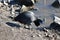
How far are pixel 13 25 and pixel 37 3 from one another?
4328 mm

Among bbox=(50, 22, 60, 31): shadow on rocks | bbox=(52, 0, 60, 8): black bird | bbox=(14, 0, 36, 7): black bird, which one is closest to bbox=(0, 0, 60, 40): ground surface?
bbox=(50, 22, 60, 31): shadow on rocks

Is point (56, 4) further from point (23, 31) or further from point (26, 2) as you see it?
point (23, 31)

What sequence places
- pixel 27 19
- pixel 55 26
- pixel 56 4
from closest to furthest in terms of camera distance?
pixel 55 26 < pixel 27 19 < pixel 56 4

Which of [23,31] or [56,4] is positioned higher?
[23,31]

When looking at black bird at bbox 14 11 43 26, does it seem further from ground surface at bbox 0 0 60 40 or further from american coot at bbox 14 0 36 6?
american coot at bbox 14 0 36 6

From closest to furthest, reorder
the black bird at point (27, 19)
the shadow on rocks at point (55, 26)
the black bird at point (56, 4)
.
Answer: the shadow on rocks at point (55, 26) → the black bird at point (27, 19) → the black bird at point (56, 4)

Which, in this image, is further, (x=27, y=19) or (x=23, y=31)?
(x=27, y=19)

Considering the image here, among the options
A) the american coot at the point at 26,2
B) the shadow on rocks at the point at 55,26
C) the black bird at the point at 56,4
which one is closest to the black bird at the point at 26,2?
the american coot at the point at 26,2

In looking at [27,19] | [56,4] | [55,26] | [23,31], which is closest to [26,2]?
[56,4]

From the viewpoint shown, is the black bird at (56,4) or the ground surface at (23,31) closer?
the ground surface at (23,31)

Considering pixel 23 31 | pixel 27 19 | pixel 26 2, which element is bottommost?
pixel 26 2

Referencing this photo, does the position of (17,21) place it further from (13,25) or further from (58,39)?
(58,39)

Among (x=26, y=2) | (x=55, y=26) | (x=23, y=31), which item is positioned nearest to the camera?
(x=23, y=31)

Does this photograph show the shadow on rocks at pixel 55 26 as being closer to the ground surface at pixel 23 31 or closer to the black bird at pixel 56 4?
the ground surface at pixel 23 31
